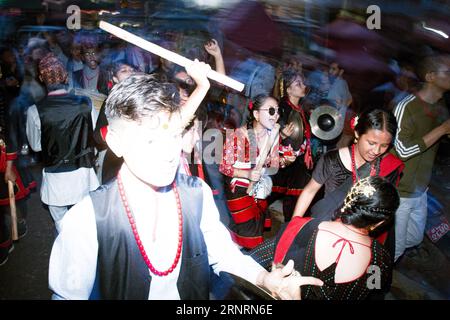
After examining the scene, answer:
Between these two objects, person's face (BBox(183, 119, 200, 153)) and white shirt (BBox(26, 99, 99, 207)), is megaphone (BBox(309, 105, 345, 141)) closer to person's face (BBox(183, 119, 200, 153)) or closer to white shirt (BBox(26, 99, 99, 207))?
person's face (BBox(183, 119, 200, 153))

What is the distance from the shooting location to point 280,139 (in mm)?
2943

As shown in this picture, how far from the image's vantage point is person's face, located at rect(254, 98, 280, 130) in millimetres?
2584

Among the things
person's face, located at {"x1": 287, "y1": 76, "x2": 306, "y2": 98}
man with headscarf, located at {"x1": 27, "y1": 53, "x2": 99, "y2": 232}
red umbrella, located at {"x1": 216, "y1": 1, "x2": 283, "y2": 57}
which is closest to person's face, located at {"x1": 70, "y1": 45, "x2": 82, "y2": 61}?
red umbrella, located at {"x1": 216, "y1": 1, "x2": 283, "y2": 57}

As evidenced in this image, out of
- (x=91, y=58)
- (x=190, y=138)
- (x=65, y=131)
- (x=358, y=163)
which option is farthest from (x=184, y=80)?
(x=91, y=58)

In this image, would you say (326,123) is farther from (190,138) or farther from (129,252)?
(129,252)

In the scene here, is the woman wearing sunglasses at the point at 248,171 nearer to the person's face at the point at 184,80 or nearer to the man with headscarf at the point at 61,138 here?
the person's face at the point at 184,80

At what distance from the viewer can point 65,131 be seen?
2.43 meters

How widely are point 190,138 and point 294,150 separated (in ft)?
3.65

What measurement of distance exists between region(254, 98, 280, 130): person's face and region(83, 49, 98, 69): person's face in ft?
7.66
